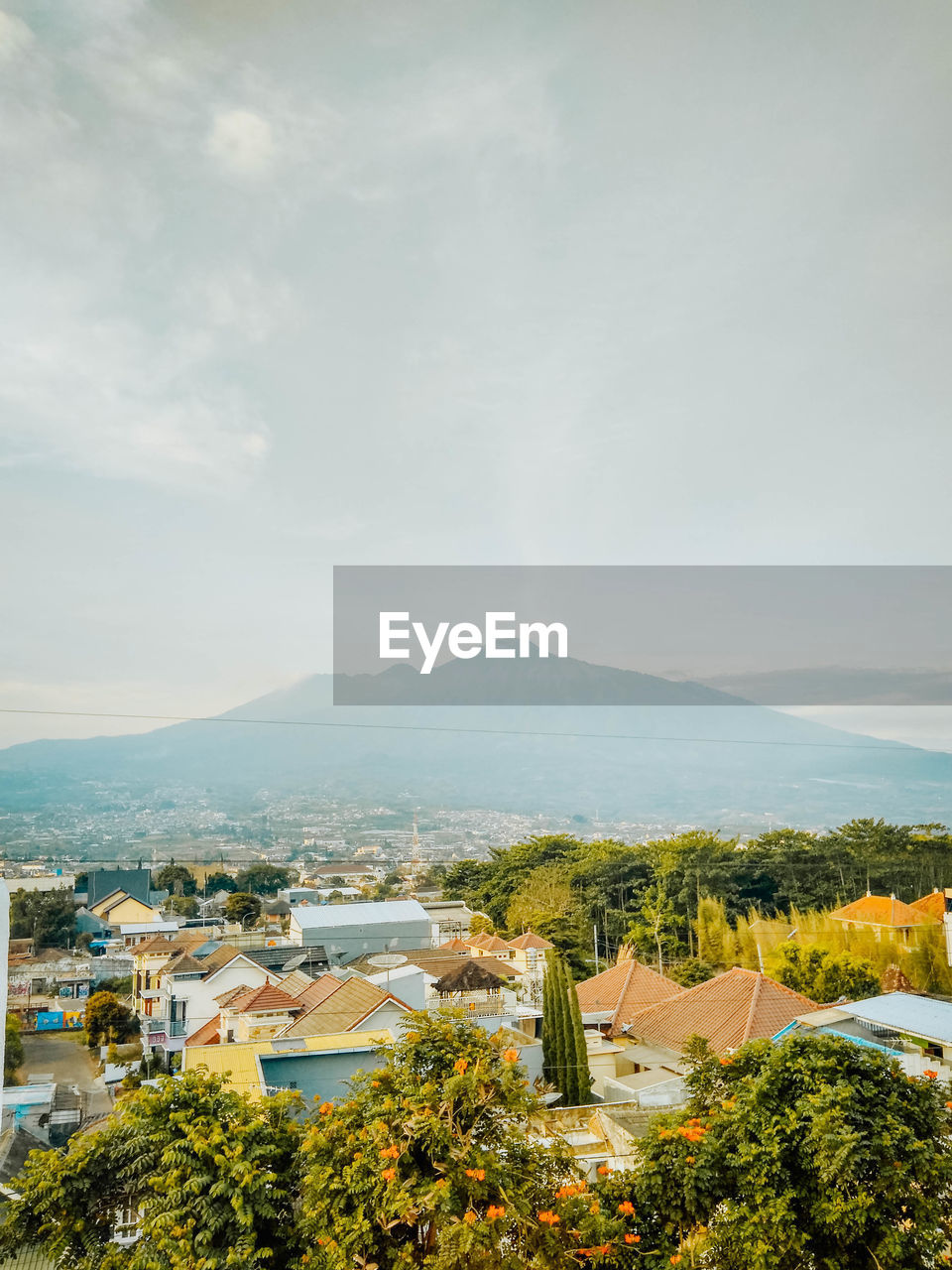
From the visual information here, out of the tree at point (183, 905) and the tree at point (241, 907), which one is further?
the tree at point (241, 907)

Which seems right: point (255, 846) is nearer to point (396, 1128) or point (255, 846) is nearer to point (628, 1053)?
point (628, 1053)

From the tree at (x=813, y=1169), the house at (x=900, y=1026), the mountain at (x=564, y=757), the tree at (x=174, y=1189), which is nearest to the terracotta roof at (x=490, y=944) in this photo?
the mountain at (x=564, y=757)

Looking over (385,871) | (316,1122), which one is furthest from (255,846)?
(316,1122)

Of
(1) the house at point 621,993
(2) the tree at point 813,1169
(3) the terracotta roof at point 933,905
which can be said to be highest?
(2) the tree at point 813,1169

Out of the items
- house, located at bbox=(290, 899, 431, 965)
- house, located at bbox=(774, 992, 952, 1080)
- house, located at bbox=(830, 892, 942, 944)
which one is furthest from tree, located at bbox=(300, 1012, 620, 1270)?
house, located at bbox=(830, 892, 942, 944)

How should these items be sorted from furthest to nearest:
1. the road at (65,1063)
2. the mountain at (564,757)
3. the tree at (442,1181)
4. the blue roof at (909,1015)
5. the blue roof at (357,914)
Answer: the mountain at (564,757) < the blue roof at (357,914) < the road at (65,1063) < the blue roof at (909,1015) < the tree at (442,1181)

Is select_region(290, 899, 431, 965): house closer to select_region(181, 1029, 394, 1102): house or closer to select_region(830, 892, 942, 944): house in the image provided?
select_region(181, 1029, 394, 1102): house

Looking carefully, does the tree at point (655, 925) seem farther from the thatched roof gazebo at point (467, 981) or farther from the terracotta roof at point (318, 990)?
the terracotta roof at point (318, 990)

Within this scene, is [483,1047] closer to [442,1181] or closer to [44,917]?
[442,1181]
